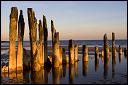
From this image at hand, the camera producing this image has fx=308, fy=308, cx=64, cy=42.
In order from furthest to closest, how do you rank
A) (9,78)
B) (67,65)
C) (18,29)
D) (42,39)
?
1. (67,65)
2. (42,39)
3. (18,29)
4. (9,78)

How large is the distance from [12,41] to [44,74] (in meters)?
3.04

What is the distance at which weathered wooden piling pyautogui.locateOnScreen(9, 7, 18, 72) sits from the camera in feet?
65.8

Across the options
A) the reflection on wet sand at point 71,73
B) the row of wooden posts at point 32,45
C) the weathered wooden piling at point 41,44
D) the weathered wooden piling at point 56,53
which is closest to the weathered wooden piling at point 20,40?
the row of wooden posts at point 32,45

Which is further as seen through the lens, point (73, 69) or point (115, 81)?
point (73, 69)

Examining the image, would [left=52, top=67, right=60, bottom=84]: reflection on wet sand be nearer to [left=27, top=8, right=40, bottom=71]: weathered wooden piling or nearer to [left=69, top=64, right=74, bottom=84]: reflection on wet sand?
[left=69, top=64, right=74, bottom=84]: reflection on wet sand

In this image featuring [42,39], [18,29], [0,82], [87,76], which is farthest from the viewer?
[42,39]

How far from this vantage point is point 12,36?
20281mm

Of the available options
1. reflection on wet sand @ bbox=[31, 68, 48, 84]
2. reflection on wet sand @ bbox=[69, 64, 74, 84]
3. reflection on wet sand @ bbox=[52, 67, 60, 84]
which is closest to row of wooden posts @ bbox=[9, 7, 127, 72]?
reflection on wet sand @ bbox=[31, 68, 48, 84]

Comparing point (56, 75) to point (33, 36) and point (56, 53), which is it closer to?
point (33, 36)

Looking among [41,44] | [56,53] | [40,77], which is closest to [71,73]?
[56,53]

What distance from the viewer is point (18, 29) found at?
21.3m

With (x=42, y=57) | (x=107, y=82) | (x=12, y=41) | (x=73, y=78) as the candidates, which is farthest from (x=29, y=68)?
(x=107, y=82)

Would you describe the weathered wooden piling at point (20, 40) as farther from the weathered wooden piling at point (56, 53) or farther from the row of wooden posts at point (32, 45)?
the weathered wooden piling at point (56, 53)

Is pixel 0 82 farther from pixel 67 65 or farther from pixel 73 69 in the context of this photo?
pixel 67 65
